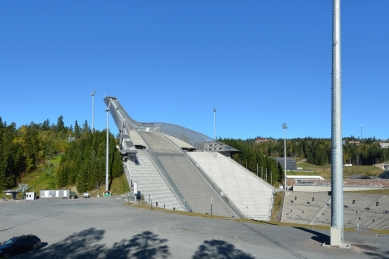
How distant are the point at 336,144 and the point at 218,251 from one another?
A: 573 centimetres

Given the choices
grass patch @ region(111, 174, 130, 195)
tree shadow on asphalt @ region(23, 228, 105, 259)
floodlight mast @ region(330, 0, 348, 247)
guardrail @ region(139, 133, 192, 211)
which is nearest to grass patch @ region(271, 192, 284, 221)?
guardrail @ region(139, 133, 192, 211)

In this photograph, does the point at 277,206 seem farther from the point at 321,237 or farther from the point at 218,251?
the point at 218,251

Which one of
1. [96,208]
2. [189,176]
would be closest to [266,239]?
[96,208]

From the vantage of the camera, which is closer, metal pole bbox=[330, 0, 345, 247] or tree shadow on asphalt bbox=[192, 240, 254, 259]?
tree shadow on asphalt bbox=[192, 240, 254, 259]

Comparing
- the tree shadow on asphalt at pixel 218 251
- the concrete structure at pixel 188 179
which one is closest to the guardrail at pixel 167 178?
the concrete structure at pixel 188 179

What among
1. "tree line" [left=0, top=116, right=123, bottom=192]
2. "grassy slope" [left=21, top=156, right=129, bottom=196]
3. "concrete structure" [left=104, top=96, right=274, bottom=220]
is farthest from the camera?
"tree line" [left=0, top=116, right=123, bottom=192]

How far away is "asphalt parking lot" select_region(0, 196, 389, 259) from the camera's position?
13.2 meters

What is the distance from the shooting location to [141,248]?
1423cm

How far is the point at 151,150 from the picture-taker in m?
49.1

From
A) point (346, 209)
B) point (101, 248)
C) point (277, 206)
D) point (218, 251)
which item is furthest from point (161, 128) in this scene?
point (218, 251)

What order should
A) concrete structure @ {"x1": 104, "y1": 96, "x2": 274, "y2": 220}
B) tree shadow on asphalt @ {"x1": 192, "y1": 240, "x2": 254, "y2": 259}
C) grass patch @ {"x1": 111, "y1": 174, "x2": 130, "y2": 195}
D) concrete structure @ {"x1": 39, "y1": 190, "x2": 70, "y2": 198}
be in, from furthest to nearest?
1. grass patch @ {"x1": 111, "y1": 174, "x2": 130, "y2": 195}
2. concrete structure @ {"x1": 104, "y1": 96, "x2": 274, "y2": 220}
3. concrete structure @ {"x1": 39, "y1": 190, "x2": 70, "y2": 198}
4. tree shadow on asphalt @ {"x1": 192, "y1": 240, "x2": 254, "y2": 259}

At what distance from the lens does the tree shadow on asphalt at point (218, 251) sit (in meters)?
12.6

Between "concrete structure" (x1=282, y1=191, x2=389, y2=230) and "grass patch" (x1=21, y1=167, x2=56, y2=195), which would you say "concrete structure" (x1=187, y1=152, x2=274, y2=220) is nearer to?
"concrete structure" (x1=282, y1=191, x2=389, y2=230)

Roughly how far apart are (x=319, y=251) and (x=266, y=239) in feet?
9.32
